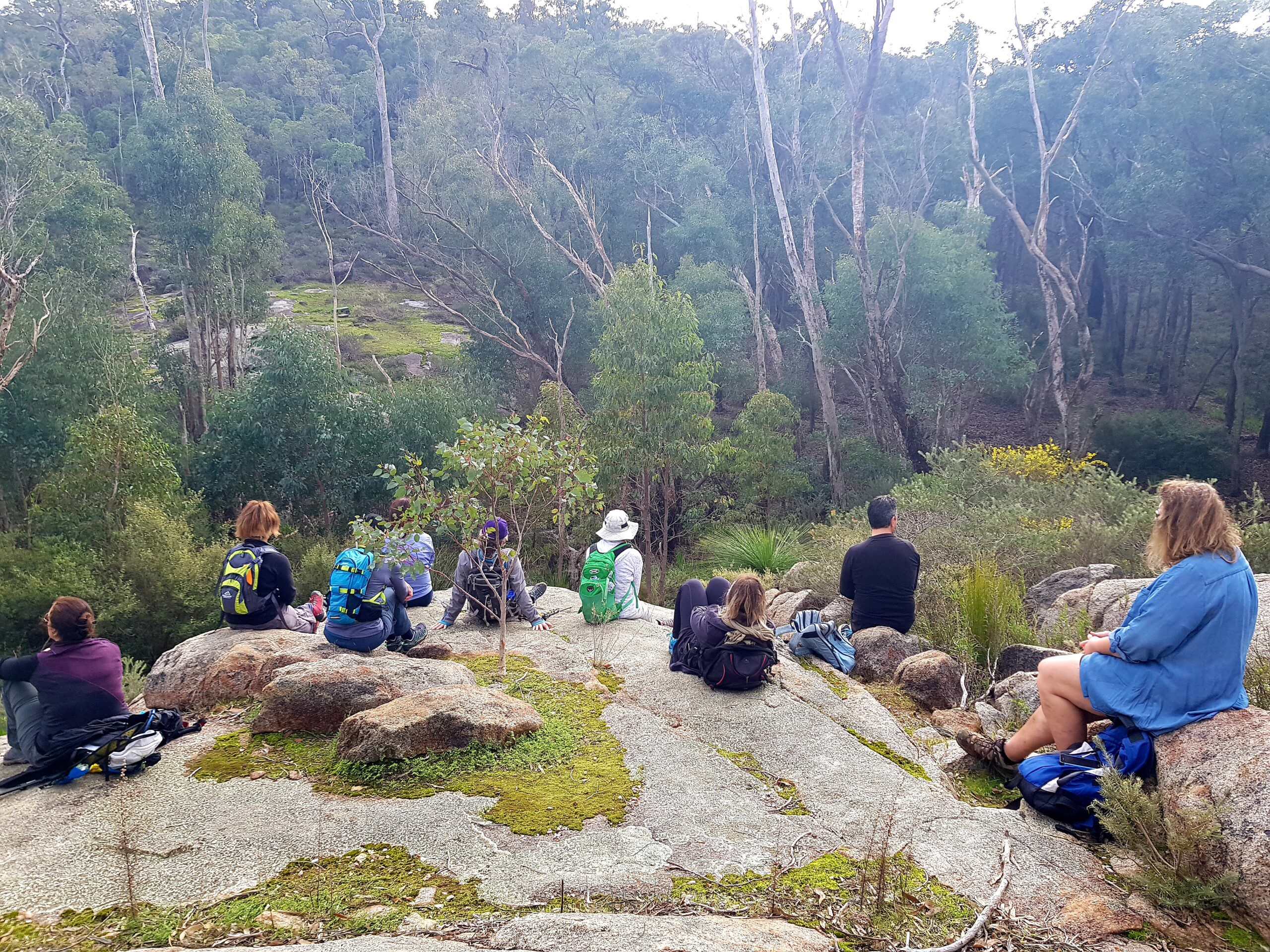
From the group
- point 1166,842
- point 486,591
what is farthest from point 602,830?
point 486,591

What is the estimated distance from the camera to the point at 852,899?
3252 mm

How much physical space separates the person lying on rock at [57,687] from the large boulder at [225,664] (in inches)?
41.8

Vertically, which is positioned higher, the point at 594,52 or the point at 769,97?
the point at 594,52

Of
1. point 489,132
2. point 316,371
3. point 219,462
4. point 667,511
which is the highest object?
point 489,132

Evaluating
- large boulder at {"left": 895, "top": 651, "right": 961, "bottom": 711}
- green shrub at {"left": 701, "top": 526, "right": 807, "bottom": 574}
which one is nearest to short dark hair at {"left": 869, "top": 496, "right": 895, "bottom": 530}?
large boulder at {"left": 895, "top": 651, "right": 961, "bottom": 711}

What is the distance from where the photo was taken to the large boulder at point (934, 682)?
5.87m

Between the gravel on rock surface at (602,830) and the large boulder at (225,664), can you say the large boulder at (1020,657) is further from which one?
the large boulder at (225,664)

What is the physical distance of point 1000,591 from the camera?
22.8 feet

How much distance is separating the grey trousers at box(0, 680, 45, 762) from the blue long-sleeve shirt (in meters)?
5.61

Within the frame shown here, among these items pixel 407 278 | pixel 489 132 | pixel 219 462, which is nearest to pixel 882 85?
pixel 489 132

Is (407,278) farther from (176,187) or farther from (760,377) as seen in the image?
(760,377)

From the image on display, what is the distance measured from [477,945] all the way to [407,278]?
4316 cm

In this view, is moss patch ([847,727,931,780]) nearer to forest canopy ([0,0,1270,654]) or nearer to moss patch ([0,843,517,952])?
moss patch ([0,843,517,952])

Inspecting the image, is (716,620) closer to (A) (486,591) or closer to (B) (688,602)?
(B) (688,602)
